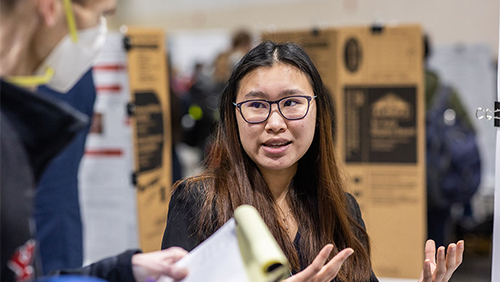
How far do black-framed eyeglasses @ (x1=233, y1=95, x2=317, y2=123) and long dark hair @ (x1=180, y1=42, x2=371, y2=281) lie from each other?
3.7 inches

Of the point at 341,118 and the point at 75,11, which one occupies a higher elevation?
the point at 75,11

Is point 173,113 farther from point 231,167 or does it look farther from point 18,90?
point 18,90

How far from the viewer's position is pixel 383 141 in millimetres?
2961

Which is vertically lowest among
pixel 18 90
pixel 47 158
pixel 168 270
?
pixel 168 270

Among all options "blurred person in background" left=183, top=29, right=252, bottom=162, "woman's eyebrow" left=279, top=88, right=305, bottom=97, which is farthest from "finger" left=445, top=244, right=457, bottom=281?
"blurred person in background" left=183, top=29, right=252, bottom=162

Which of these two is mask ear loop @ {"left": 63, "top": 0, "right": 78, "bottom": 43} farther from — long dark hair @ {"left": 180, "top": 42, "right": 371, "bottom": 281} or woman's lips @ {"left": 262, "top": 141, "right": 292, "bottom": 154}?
woman's lips @ {"left": 262, "top": 141, "right": 292, "bottom": 154}

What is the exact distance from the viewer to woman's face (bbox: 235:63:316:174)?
142 centimetres

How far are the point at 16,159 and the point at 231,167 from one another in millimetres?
755

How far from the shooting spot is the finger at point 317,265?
3.59ft

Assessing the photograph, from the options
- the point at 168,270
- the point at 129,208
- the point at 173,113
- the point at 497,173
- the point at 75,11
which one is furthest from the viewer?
the point at 173,113

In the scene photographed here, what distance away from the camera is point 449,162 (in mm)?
3404

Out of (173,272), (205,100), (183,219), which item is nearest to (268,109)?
(183,219)

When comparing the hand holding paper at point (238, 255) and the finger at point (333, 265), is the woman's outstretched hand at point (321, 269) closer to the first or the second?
the finger at point (333, 265)

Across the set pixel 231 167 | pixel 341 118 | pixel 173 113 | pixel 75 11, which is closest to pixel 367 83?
pixel 341 118
